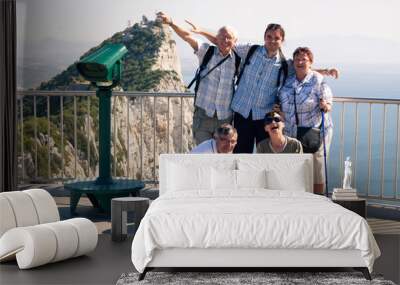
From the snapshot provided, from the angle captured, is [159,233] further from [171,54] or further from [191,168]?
[171,54]

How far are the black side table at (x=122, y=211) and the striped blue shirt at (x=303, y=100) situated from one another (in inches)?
73.0

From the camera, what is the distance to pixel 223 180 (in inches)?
248

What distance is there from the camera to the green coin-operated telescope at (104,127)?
6949 millimetres

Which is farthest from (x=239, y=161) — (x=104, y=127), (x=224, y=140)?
(x=104, y=127)

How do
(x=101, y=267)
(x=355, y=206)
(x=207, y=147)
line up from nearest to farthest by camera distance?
(x=101, y=267) → (x=355, y=206) → (x=207, y=147)

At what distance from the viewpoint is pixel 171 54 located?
7.82 metres

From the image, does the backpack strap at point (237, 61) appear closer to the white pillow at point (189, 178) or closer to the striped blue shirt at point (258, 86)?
the striped blue shirt at point (258, 86)

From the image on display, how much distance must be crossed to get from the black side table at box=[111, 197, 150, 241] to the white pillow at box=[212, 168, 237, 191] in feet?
2.05

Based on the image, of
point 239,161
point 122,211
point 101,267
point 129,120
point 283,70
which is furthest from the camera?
point 129,120

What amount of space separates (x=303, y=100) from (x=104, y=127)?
6.56ft

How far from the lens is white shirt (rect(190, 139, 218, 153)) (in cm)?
750

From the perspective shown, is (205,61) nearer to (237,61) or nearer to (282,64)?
(237,61)

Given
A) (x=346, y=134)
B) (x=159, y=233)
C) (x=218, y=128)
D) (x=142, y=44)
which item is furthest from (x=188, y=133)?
(x=159, y=233)

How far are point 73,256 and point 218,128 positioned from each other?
2455 mm
